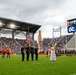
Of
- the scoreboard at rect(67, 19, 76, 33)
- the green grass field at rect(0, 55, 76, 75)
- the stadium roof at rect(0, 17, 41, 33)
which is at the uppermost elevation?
the stadium roof at rect(0, 17, 41, 33)

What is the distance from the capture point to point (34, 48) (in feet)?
98.8

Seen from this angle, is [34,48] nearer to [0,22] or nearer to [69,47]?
[0,22]

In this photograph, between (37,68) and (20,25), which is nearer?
(37,68)

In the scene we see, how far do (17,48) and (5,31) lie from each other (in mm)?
8093

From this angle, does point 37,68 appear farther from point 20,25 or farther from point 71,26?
point 20,25

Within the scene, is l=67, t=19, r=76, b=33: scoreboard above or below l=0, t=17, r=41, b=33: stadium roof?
below

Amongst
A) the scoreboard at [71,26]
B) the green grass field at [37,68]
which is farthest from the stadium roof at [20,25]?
the green grass field at [37,68]

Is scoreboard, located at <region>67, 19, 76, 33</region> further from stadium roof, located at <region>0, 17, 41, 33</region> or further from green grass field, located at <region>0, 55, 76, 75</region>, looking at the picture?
green grass field, located at <region>0, 55, 76, 75</region>

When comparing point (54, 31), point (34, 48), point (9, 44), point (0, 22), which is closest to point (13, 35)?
point (9, 44)

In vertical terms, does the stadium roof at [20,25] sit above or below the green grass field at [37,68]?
above

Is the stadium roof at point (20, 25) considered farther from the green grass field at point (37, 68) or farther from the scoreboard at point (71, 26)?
the green grass field at point (37, 68)

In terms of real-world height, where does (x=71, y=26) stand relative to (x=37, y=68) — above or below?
above

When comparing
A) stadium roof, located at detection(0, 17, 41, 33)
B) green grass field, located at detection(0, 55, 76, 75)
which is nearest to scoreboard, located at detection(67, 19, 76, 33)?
stadium roof, located at detection(0, 17, 41, 33)

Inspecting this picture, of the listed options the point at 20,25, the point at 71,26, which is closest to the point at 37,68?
the point at 71,26
